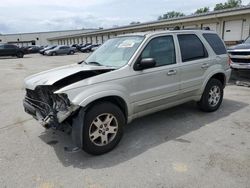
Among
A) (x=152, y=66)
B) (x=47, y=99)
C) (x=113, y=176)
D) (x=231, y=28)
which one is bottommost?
(x=113, y=176)

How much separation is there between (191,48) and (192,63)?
33 centimetres

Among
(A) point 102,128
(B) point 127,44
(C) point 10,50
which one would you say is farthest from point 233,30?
(C) point 10,50

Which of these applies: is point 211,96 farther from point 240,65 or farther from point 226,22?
point 226,22

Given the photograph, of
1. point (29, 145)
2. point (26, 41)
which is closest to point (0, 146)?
point (29, 145)

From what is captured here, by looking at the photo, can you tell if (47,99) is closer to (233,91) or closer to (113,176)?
(113,176)

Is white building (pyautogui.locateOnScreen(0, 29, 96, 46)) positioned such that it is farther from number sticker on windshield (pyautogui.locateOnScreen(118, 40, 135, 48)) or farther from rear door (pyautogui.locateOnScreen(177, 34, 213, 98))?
number sticker on windshield (pyautogui.locateOnScreen(118, 40, 135, 48))

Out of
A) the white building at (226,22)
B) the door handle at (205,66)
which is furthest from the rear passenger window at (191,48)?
the white building at (226,22)

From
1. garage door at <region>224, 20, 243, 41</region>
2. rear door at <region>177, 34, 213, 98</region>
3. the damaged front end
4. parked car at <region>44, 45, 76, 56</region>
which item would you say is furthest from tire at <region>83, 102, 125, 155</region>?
parked car at <region>44, 45, 76, 56</region>

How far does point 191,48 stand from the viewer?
494cm

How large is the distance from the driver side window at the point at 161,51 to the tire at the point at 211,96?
132 cm

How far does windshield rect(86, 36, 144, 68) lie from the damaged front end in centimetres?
110

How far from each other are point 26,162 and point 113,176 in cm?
137

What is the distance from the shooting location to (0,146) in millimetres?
4133

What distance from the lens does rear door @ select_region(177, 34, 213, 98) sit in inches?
186
